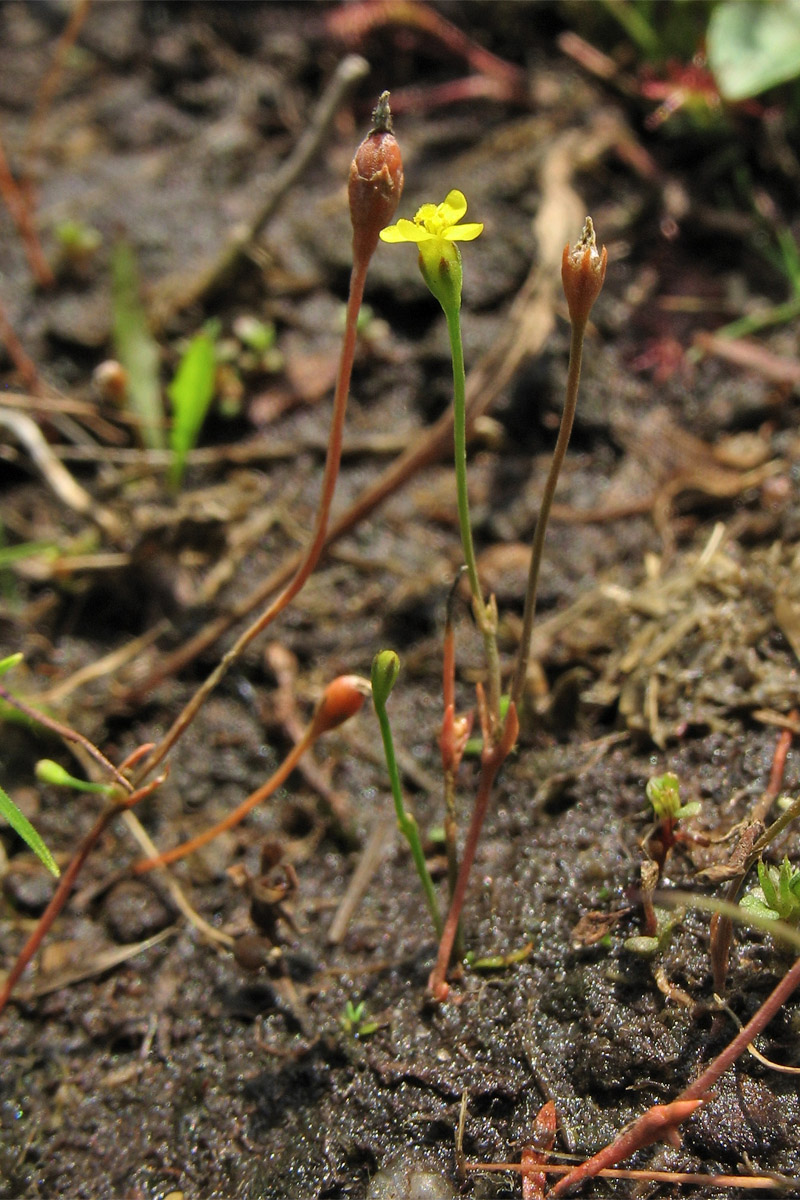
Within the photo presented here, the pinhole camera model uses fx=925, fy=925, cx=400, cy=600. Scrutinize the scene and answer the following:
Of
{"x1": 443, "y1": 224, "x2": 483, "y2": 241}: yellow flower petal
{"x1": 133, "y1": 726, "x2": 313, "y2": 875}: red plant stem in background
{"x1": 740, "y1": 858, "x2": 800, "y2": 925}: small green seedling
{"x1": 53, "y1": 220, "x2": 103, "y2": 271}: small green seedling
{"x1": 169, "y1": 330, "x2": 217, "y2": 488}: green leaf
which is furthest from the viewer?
{"x1": 53, "y1": 220, "x2": 103, "y2": 271}: small green seedling

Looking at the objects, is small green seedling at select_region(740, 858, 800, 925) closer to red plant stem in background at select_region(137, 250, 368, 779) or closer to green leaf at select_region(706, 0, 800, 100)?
red plant stem in background at select_region(137, 250, 368, 779)

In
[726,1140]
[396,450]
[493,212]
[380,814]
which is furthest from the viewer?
[493,212]

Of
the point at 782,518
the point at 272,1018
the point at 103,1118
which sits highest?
the point at 782,518

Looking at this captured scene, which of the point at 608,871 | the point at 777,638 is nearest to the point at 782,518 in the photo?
the point at 777,638

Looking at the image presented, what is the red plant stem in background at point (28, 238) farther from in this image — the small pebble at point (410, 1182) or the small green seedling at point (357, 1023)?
the small pebble at point (410, 1182)

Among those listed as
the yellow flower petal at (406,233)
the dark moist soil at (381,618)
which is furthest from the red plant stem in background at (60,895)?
the yellow flower petal at (406,233)

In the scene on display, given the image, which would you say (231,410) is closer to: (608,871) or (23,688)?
(23,688)

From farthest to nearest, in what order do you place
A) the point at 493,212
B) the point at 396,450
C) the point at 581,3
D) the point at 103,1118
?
the point at 581,3 < the point at 493,212 < the point at 396,450 < the point at 103,1118

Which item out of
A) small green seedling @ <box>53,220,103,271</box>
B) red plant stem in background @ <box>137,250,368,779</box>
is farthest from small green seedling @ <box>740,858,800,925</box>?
small green seedling @ <box>53,220,103,271</box>
